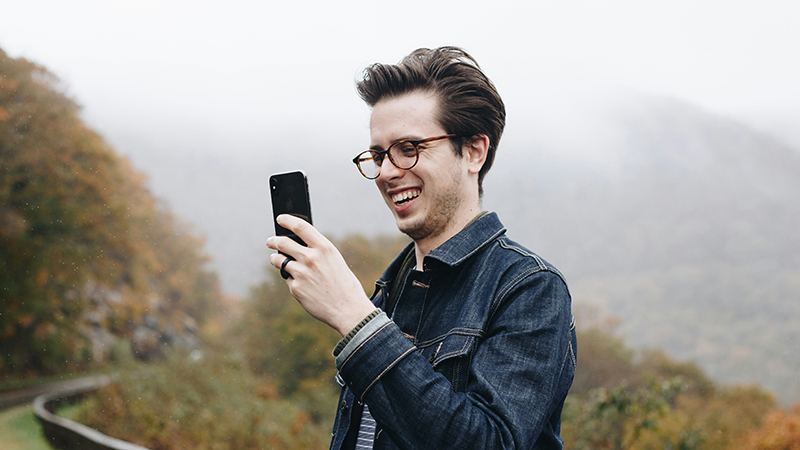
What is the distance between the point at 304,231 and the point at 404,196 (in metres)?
0.33

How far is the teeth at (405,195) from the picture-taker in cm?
138

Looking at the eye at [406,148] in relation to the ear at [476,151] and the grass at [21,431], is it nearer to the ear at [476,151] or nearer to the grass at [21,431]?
the ear at [476,151]

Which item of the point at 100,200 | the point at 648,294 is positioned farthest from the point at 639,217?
the point at 100,200

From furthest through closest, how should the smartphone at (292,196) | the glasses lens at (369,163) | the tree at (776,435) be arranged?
Answer: the tree at (776,435), the glasses lens at (369,163), the smartphone at (292,196)

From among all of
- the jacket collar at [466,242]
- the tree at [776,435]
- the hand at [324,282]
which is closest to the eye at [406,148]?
the jacket collar at [466,242]

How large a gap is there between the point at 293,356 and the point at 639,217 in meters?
33.1

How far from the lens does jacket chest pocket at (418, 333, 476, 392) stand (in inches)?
45.3

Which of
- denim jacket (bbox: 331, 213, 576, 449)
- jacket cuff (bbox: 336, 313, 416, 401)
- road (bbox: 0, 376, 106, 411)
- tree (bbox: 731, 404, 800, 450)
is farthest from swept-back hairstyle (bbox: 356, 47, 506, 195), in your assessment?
road (bbox: 0, 376, 106, 411)

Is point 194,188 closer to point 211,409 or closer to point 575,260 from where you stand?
point 211,409

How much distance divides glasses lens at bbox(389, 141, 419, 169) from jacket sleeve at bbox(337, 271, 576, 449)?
1.36 feet

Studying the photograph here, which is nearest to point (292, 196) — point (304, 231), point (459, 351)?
point (304, 231)

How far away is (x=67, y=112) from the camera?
15.8 m

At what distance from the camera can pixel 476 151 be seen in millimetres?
1440

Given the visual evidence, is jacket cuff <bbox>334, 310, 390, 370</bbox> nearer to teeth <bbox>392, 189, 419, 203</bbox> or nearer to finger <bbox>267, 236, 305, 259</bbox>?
finger <bbox>267, 236, 305, 259</bbox>
